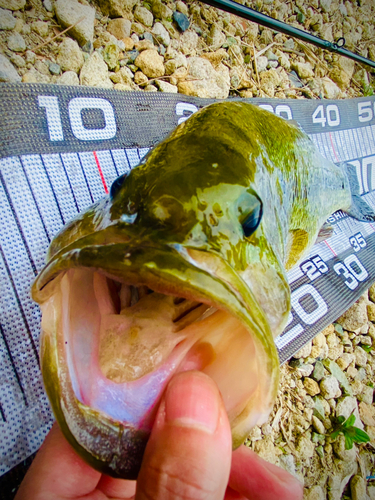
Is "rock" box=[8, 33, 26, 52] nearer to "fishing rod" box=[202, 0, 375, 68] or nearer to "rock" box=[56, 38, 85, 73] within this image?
"rock" box=[56, 38, 85, 73]

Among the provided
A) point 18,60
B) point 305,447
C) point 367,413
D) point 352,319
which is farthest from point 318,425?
point 18,60

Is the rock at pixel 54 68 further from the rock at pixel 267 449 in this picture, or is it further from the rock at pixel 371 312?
the rock at pixel 371 312

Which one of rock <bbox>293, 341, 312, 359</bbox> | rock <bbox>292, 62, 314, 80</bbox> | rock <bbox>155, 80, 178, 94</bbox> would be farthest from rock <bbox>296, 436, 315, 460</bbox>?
rock <bbox>292, 62, 314, 80</bbox>

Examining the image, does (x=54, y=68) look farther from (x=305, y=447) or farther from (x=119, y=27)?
(x=305, y=447)

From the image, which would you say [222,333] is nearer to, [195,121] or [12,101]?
[195,121]

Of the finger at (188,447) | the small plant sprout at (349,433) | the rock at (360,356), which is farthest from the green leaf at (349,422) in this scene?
the finger at (188,447)
